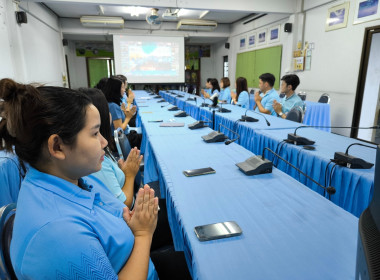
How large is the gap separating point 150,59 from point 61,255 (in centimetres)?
751

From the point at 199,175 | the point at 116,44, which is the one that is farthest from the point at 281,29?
the point at 199,175

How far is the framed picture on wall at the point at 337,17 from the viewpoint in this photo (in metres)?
4.21

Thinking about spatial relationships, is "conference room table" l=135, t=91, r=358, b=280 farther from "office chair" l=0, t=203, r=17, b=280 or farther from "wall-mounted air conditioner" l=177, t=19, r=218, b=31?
"wall-mounted air conditioner" l=177, t=19, r=218, b=31

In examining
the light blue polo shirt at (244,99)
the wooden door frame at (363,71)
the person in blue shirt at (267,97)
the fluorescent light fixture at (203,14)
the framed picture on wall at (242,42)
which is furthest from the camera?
the framed picture on wall at (242,42)

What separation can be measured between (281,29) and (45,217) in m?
6.67

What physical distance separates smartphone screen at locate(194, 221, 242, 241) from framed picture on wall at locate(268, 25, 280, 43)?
20.8 ft

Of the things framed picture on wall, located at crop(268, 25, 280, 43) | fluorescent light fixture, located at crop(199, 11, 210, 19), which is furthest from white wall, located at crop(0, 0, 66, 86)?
framed picture on wall, located at crop(268, 25, 280, 43)

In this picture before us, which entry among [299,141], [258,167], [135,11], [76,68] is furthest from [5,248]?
[76,68]

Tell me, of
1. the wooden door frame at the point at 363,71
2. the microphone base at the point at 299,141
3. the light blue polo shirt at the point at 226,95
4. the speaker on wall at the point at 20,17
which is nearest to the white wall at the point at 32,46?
the speaker on wall at the point at 20,17

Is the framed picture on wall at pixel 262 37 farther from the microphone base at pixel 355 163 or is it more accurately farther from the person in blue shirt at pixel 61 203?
the person in blue shirt at pixel 61 203

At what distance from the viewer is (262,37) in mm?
6824

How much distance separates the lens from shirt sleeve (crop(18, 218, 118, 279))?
0.49 meters

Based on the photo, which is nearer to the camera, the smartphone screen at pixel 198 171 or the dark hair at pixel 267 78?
the smartphone screen at pixel 198 171

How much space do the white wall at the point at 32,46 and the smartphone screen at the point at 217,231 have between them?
282cm
